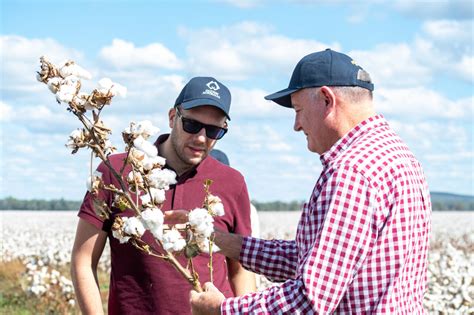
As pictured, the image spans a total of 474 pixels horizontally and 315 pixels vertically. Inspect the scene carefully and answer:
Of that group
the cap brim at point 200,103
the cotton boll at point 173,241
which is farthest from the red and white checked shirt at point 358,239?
the cap brim at point 200,103

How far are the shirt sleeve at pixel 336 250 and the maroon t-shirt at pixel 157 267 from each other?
1439 mm

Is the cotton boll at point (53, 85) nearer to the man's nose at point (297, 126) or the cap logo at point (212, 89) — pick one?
the man's nose at point (297, 126)

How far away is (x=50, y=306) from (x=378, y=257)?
11564mm

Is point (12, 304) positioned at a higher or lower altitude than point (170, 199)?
lower

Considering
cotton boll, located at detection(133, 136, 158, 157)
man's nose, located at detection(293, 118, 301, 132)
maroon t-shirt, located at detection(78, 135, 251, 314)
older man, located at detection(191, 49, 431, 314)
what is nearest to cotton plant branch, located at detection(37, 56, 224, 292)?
cotton boll, located at detection(133, 136, 158, 157)

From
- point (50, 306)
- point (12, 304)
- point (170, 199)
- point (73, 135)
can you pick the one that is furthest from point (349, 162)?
point (12, 304)

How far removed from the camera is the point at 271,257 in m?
4.14

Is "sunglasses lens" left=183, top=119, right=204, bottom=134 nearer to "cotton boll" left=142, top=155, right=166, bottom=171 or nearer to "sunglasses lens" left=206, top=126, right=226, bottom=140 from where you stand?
"sunglasses lens" left=206, top=126, right=226, bottom=140

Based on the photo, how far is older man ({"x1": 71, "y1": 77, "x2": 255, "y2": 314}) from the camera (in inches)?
187

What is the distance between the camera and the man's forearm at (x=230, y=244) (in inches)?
166

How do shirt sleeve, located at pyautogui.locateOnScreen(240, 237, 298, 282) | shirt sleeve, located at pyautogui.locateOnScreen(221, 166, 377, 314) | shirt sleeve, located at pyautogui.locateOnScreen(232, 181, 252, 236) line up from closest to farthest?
shirt sleeve, located at pyautogui.locateOnScreen(221, 166, 377, 314) < shirt sleeve, located at pyautogui.locateOnScreen(240, 237, 298, 282) < shirt sleeve, located at pyautogui.locateOnScreen(232, 181, 252, 236)

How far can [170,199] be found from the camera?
486 centimetres

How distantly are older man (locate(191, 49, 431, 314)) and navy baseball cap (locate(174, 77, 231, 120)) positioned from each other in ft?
3.67

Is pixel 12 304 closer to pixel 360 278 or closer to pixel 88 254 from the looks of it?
pixel 88 254
